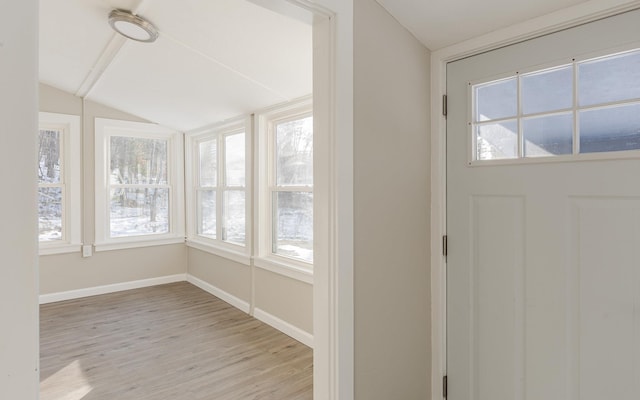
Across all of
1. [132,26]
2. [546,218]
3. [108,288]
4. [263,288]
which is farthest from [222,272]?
[546,218]

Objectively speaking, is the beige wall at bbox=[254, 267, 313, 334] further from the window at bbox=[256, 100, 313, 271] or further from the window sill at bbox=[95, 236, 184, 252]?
the window sill at bbox=[95, 236, 184, 252]

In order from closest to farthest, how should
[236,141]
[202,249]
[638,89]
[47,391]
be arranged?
[638,89] → [47,391] → [236,141] → [202,249]

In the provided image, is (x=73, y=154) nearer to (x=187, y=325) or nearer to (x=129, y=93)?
(x=129, y=93)

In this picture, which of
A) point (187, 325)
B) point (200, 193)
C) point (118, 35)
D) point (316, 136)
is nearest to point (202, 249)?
point (200, 193)

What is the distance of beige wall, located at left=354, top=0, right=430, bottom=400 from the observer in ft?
5.11

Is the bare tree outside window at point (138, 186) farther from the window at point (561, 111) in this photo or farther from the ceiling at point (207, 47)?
the window at point (561, 111)

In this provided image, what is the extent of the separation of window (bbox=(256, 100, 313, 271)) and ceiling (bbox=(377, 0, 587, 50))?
1.34 meters

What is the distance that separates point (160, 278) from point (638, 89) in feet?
16.9

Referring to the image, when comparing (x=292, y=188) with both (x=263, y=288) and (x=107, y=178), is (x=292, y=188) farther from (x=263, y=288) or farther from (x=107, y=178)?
(x=107, y=178)

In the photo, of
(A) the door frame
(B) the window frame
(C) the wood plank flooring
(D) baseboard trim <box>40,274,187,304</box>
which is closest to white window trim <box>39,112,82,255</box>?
(D) baseboard trim <box>40,274,187,304</box>

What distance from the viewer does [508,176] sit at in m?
1.65

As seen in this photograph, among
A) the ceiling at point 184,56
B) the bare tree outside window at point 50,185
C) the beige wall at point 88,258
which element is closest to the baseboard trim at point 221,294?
the beige wall at point 88,258

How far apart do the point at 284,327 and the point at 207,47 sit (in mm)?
2425

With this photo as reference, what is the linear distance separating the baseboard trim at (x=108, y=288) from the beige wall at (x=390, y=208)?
160 inches
